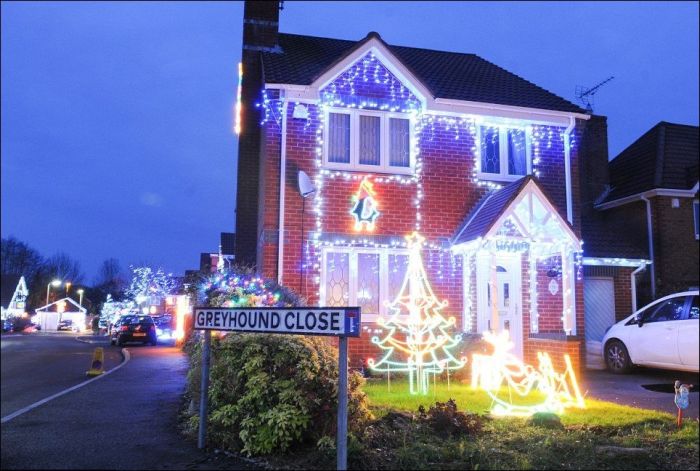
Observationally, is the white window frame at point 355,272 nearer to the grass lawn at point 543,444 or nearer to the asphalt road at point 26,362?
the grass lawn at point 543,444

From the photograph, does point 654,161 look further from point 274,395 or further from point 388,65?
point 274,395

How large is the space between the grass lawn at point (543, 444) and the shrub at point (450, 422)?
2.7 inches

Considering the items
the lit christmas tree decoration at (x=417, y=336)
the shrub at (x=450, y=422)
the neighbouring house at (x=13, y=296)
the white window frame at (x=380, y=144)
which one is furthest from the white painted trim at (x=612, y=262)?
the neighbouring house at (x=13, y=296)

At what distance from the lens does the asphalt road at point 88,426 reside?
2.82 metres

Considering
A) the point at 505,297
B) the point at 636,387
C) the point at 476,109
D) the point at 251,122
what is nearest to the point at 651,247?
the point at 505,297

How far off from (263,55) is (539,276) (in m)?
8.29

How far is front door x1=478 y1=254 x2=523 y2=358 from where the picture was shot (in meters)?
12.4

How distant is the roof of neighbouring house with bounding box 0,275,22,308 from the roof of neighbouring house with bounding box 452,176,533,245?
9.35m

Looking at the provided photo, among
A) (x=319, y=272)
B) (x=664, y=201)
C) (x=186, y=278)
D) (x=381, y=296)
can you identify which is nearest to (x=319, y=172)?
(x=319, y=272)

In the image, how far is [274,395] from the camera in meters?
5.87

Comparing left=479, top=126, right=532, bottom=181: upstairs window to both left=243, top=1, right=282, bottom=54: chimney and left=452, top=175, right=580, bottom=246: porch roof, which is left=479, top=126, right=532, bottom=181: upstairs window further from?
left=243, top=1, right=282, bottom=54: chimney

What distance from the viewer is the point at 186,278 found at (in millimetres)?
13727

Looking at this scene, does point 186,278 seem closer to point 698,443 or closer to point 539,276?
point 539,276

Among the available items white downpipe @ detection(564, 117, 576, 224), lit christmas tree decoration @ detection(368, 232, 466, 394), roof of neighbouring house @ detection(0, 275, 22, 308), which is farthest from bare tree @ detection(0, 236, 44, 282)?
white downpipe @ detection(564, 117, 576, 224)
